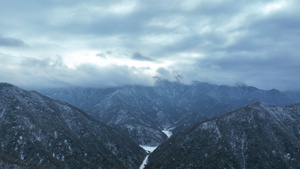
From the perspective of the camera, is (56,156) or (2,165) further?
(56,156)

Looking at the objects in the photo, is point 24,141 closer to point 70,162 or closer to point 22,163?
point 22,163

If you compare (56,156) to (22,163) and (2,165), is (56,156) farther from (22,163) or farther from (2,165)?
(2,165)

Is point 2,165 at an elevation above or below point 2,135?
below

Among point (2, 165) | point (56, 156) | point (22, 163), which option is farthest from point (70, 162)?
point (2, 165)

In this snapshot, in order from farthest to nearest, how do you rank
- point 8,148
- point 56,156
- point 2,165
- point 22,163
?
point 56,156
point 8,148
point 22,163
point 2,165

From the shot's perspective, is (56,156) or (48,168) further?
(56,156)

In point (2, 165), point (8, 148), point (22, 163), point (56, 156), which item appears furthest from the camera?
point (56, 156)

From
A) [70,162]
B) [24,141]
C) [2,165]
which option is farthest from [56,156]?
[2,165]

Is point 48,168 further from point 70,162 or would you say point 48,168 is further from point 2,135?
point 2,135
